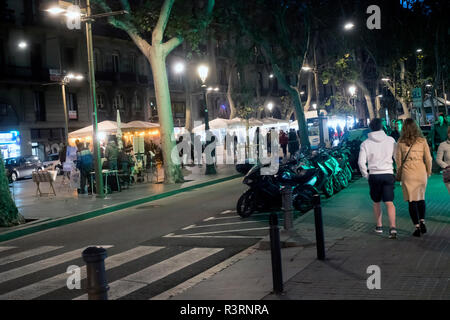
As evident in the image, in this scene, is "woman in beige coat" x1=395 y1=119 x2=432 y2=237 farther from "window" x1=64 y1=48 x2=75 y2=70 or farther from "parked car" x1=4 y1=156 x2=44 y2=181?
"window" x1=64 y1=48 x2=75 y2=70

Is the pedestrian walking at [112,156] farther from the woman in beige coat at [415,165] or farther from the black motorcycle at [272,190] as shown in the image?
the woman in beige coat at [415,165]

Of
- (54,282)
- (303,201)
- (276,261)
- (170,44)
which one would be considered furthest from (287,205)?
(170,44)

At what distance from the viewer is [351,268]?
20.0 feet

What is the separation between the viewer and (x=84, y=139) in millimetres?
30141

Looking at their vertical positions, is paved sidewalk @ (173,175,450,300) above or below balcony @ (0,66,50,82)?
below

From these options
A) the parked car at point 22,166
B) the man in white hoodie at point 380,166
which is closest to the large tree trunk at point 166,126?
the parked car at point 22,166

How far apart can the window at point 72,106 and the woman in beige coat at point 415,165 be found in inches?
1384

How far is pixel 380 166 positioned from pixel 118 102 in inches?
1556

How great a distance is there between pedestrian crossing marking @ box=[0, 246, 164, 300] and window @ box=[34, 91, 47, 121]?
31819 millimetres

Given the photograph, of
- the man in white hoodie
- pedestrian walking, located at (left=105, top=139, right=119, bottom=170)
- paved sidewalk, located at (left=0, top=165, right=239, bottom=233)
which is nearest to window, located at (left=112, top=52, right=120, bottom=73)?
paved sidewalk, located at (left=0, top=165, right=239, bottom=233)

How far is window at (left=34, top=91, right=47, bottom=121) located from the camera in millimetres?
37562

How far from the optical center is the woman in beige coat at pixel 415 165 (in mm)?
7688

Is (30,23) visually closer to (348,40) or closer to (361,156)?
(348,40)

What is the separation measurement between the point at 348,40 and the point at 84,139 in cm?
2082
